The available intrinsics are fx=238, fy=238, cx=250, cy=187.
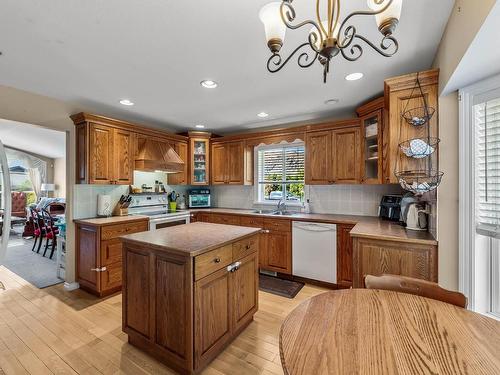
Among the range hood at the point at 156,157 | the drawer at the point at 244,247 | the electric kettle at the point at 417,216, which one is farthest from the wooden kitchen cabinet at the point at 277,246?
the range hood at the point at 156,157

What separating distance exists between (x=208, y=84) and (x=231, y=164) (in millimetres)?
1892

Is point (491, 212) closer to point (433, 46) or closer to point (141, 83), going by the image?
point (433, 46)

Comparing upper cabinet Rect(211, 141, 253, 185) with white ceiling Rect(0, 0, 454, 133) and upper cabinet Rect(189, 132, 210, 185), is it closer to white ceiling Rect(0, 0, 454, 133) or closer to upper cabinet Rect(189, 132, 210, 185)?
upper cabinet Rect(189, 132, 210, 185)

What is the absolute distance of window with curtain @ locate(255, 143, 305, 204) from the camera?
3959mm

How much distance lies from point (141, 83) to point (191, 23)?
1.19 metres

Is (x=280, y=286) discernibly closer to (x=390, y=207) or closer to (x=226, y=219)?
(x=226, y=219)

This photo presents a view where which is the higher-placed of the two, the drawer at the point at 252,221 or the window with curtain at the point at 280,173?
the window with curtain at the point at 280,173

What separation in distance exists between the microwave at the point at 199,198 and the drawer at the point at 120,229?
1312mm

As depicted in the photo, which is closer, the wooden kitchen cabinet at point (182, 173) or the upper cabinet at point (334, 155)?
the upper cabinet at point (334, 155)

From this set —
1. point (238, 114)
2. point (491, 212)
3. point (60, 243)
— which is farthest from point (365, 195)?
point (60, 243)

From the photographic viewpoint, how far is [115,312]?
2541mm

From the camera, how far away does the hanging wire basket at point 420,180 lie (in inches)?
72.3

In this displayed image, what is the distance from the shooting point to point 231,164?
14.0 feet

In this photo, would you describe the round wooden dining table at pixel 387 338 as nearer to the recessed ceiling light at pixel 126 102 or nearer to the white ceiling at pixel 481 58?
the white ceiling at pixel 481 58
